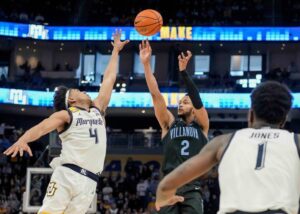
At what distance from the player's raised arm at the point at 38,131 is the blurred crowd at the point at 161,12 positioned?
2710 centimetres

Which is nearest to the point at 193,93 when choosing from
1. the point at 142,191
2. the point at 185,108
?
the point at 185,108

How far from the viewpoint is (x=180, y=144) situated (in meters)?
6.78

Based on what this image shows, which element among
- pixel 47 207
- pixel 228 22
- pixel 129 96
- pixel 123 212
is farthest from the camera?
pixel 228 22

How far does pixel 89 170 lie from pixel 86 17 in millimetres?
29877

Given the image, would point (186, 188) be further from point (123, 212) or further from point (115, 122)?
point (115, 122)

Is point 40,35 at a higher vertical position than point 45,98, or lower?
higher

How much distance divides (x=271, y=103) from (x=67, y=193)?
353 centimetres

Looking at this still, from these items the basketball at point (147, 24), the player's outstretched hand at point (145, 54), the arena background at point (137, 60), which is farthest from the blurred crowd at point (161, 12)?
the player's outstretched hand at point (145, 54)

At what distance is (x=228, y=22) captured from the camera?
33.8 metres

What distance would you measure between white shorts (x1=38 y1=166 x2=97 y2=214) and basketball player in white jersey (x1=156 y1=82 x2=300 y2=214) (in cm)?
304

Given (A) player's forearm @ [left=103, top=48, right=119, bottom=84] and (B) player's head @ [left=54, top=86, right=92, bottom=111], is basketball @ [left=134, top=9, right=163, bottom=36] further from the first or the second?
(B) player's head @ [left=54, top=86, right=92, bottom=111]

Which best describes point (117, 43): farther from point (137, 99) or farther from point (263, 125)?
point (137, 99)

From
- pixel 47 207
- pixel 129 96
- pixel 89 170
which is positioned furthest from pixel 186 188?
pixel 129 96

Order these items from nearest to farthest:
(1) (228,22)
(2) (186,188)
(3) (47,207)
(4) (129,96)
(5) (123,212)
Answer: (3) (47,207), (2) (186,188), (5) (123,212), (4) (129,96), (1) (228,22)
